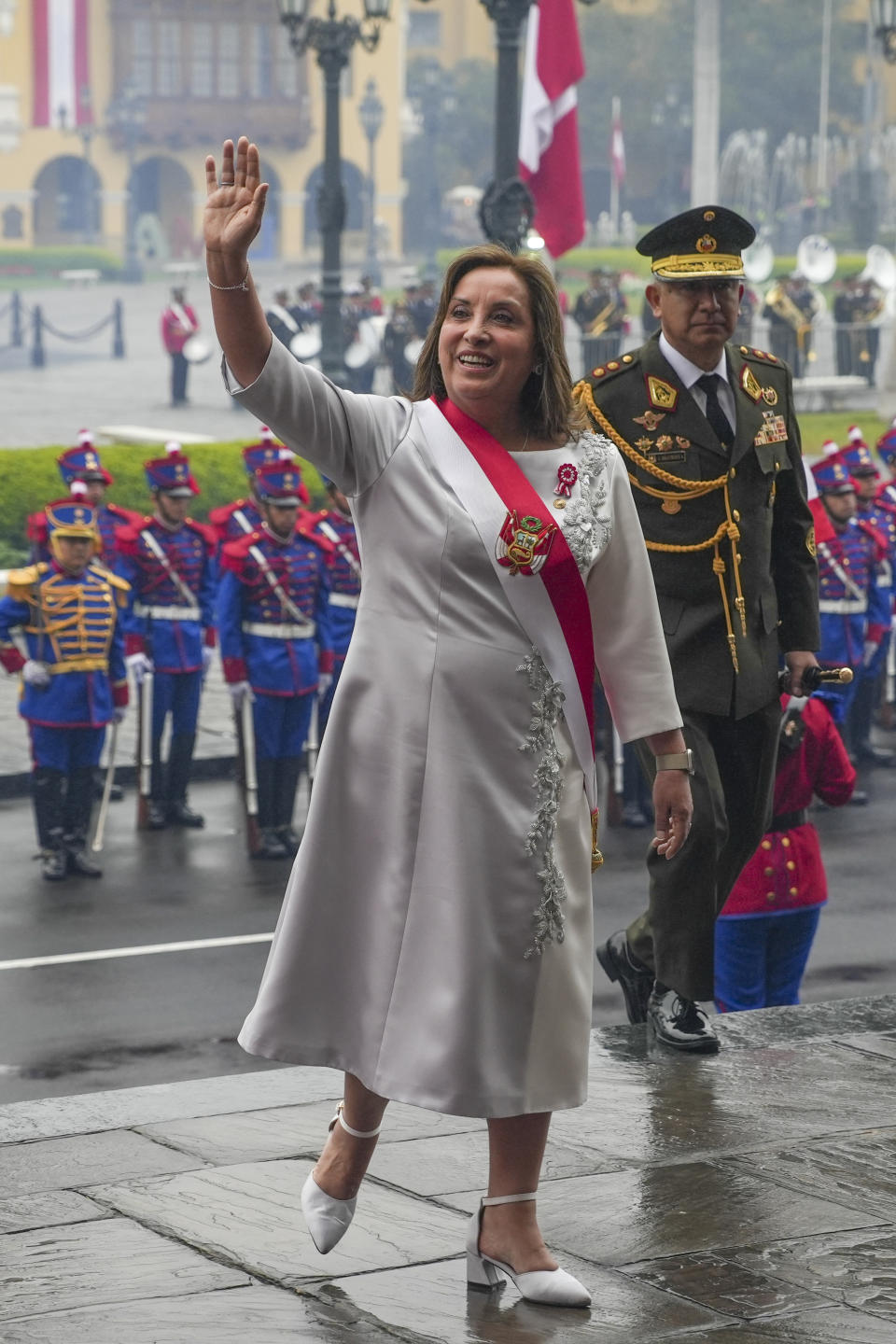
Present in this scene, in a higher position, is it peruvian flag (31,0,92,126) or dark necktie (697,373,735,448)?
peruvian flag (31,0,92,126)

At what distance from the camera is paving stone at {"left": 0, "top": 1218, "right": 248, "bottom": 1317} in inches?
143

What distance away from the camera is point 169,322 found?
3192 centimetres

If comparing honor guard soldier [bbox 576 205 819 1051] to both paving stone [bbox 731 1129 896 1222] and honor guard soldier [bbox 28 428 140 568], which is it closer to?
paving stone [bbox 731 1129 896 1222]

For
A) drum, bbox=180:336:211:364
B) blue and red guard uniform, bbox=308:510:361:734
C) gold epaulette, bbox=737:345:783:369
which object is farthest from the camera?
drum, bbox=180:336:211:364

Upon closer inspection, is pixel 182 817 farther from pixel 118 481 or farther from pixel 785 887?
pixel 118 481

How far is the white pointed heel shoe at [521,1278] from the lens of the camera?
365 centimetres

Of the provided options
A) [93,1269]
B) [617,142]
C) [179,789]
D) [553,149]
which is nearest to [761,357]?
[93,1269]

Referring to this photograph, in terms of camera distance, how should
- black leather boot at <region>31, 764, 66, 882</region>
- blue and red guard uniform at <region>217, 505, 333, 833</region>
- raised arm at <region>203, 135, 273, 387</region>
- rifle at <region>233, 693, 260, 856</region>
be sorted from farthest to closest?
blue and red guard uniform at <region>217, 505, 333, 833</region> < rifle at <region>233, 693, 260, 856</region> < black leather boot at <region>31, 764, 66, 882</region> < raised arm at <region>203, 135, 273, 387</region>

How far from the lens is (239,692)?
10.2 meters

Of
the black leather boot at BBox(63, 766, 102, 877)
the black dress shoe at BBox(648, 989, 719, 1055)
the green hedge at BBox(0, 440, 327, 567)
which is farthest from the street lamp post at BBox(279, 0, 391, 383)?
the black dress shoe at BBox(648, 989, 719, 1055)

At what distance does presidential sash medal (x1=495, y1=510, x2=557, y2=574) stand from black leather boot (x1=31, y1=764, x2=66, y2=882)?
6056 millimetres

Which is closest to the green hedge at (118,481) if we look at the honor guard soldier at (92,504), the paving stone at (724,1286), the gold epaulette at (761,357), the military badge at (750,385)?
the honor guard soldier at (92,504)

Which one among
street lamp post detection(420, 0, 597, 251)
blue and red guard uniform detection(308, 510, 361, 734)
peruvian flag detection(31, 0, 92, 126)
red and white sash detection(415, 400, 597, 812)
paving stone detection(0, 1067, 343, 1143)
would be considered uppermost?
peruvian flag detection(31, 0, 92, 126)

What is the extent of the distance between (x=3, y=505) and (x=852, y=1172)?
13.6 metres
